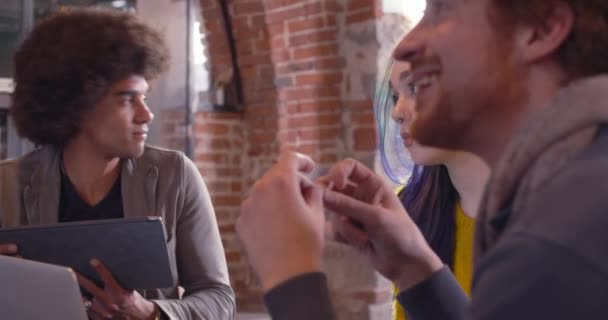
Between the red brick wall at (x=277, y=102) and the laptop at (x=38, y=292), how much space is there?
2.43m

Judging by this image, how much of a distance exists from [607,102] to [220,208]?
360cm

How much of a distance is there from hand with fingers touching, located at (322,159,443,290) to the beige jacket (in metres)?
0.79

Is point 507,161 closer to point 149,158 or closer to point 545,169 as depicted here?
point 545,169

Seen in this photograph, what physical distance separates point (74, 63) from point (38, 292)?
948 mm

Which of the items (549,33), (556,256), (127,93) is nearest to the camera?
(556,256)

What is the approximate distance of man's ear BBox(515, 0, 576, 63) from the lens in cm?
74

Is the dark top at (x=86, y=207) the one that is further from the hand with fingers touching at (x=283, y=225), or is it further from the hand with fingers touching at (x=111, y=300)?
the hand with fingers touching at (x=283, y=225)

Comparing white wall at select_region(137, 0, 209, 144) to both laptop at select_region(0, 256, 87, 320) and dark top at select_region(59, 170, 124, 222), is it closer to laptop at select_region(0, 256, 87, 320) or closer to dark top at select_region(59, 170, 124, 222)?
dark top at select_region(59, 170, 124, 222)

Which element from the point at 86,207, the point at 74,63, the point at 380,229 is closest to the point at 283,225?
the point at 380,229

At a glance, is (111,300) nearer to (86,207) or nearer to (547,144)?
(86,207)

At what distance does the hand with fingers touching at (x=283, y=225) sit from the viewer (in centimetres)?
77

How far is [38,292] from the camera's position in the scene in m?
1.12

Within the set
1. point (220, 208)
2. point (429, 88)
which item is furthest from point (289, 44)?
point (429, 88)

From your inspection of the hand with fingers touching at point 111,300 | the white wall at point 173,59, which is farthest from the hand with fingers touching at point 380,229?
the white wall at point 173,59
